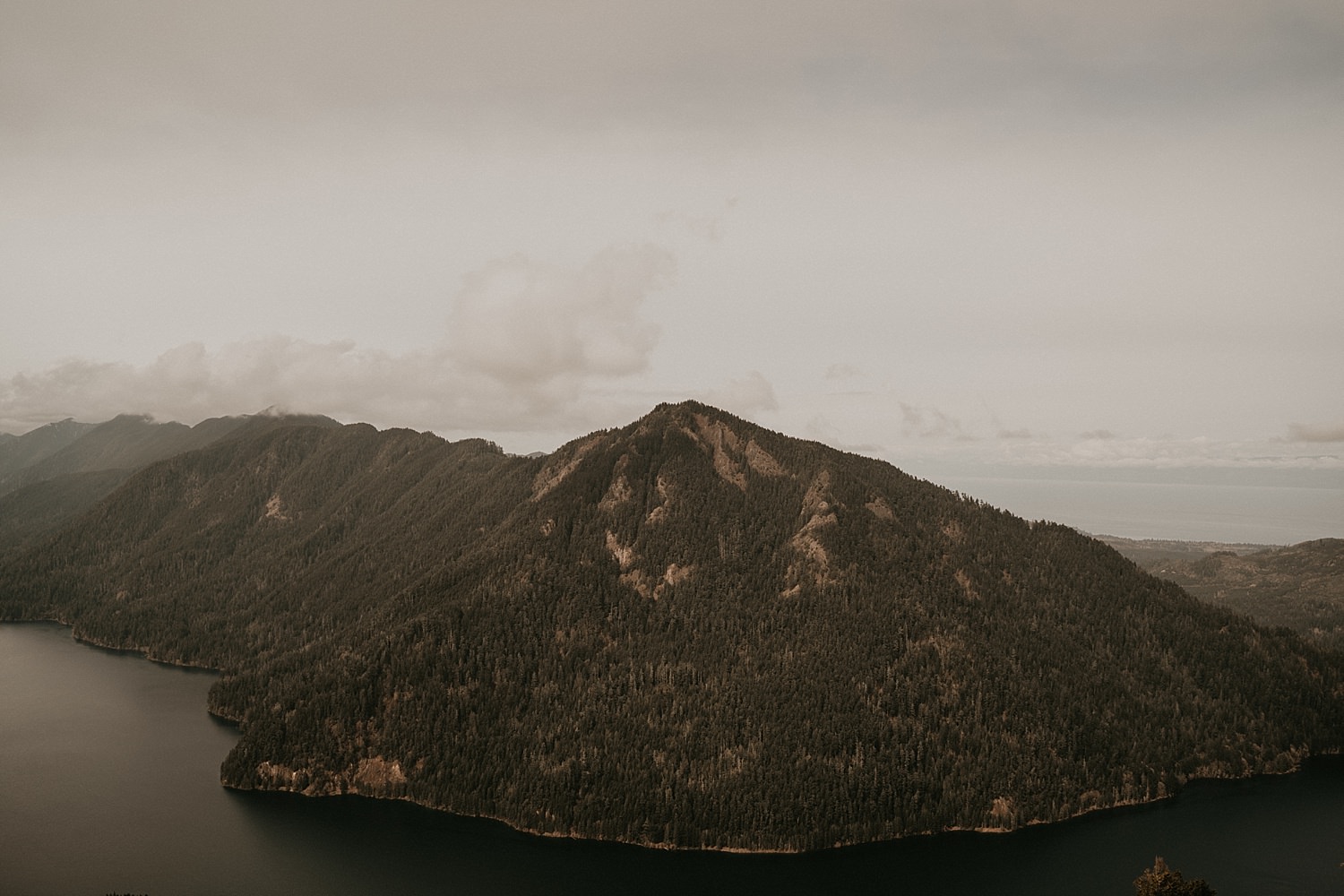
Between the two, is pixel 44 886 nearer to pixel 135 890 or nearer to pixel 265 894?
pixel 135 890

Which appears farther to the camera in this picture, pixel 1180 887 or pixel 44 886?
pixel 44 886

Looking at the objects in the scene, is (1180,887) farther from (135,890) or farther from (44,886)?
(44,886)

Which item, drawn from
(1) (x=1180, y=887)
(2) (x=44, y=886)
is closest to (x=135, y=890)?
(2) (x=44, y=886)

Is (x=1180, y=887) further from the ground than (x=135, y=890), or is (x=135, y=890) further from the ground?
(x=1180, y=887)

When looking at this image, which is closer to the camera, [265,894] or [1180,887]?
[1180,887]

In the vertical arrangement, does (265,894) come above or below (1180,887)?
below

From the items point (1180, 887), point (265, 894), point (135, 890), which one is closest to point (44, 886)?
point (135, 890)

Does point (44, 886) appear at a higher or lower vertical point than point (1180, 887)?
lower

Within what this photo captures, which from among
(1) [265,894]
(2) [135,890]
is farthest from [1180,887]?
(2) [135,890]
